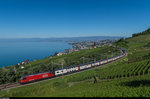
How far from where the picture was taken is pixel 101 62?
159 ft

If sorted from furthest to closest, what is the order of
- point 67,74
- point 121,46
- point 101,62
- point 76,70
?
point 121,46, point 101,62, point 76,70, point 67,74

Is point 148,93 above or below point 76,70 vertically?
above

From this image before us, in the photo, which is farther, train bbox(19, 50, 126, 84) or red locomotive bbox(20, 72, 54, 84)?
train bbox(19, 50, 126, 84)

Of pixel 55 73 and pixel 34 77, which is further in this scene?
pixel 55 73

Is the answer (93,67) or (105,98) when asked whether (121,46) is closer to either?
(93,67)

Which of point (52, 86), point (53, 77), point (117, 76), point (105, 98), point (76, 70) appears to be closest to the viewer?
point (105, 98)

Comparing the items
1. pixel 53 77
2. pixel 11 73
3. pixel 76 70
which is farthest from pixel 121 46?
pixel 11 73

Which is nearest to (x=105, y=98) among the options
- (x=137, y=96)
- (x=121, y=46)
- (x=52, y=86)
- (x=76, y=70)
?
(x=137, y=96)

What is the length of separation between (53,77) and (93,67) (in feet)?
60.3

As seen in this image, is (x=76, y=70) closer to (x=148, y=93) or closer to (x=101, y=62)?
(x=101, y=62)

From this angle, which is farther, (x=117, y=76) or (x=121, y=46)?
(x=121, y=46)

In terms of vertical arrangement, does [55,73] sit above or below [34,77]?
below

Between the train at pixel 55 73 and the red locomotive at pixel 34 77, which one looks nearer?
the red locomotive at pixel 34 77

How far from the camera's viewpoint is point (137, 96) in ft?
44.3
